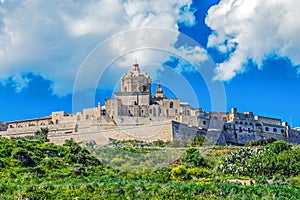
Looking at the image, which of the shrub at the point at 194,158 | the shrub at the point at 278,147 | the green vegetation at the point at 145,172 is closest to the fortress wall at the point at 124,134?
the green vegetation at the point at 145,172

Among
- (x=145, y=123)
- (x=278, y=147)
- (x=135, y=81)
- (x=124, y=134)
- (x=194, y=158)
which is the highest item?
(x=135, y=81)

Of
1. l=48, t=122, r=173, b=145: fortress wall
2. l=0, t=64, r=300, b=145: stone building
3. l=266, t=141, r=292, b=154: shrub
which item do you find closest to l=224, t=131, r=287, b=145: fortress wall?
l=0, t=64, r=300, b=145: stone building

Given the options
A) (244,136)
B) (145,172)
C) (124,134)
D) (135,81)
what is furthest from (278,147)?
(135,81)

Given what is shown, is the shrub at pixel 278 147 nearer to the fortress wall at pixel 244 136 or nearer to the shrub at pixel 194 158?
the shrub at pixel 194 158

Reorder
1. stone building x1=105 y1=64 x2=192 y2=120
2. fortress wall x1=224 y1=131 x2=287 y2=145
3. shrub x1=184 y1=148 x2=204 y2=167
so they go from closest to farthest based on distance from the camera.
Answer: shrub x1=184 y1=148 x2=204 y2=167
stone building x1=105 y1=64 x2=192 y2=120
fortress wall x1=224 y1=131 x2=287 y2=145

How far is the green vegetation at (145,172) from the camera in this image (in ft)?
78.4

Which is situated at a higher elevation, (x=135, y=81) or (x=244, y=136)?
(x=135, y=81)

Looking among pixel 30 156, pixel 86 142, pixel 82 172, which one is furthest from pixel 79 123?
→ pixel 82 172

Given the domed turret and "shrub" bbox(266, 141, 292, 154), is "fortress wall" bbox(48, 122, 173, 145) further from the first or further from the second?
"shrub" bbox(266, 141, 292, 154)

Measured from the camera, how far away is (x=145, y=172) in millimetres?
31094

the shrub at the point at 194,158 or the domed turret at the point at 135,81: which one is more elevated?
the domed turret at the point at 135,81

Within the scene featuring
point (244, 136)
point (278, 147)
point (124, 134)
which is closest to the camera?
point (278, 147)

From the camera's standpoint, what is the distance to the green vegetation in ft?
78.4

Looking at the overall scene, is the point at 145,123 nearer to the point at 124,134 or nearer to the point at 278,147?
the point at 124,134
